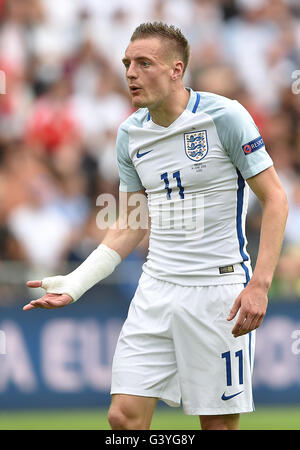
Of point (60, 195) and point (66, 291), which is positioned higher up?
point (60, 195)

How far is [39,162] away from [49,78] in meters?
1.34

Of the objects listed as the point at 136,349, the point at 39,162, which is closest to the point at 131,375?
the point at 136,349

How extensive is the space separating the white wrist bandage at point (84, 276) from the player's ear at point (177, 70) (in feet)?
3.27

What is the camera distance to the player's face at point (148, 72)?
4.55 metres

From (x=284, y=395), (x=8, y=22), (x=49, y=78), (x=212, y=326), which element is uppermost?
(x=8, y=22)

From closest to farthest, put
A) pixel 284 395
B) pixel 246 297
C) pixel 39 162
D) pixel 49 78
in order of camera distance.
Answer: pixel 246 297, pixel 284 395, pixel 39 162, pixel 49 78

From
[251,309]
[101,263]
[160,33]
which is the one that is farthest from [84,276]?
[160,33]

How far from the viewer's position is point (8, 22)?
34.9 ft

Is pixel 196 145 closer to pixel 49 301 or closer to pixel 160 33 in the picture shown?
pixel 160 33

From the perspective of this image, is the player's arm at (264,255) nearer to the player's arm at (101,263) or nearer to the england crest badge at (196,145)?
the england crest badge at (196,145)

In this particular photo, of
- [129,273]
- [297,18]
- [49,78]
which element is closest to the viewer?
[129,273]

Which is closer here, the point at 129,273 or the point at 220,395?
the point at 220,395

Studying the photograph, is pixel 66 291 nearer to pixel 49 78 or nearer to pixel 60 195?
pixel 60 195

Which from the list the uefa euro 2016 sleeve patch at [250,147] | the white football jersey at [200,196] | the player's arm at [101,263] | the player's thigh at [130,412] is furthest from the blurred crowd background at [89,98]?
the uefa euro 2016 sleeve patch at [250,147]
